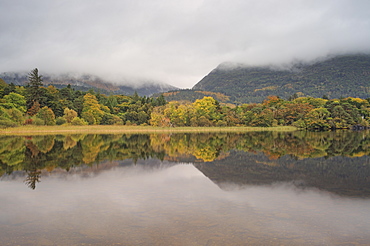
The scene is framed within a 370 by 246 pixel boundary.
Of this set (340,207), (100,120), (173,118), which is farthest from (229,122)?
(340,207)

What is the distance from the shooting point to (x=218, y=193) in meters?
10.3

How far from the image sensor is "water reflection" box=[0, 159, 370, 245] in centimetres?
639

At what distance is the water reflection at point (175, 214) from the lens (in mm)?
6387

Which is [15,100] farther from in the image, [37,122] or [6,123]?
[6,123]

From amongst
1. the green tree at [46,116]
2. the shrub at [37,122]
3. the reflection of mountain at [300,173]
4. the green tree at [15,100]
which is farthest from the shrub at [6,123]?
the reflection of mountain at [300,173]

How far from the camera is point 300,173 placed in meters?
14.4

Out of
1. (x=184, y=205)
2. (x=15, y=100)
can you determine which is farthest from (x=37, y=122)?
(x=184, y=205)

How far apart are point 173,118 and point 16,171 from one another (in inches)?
2537

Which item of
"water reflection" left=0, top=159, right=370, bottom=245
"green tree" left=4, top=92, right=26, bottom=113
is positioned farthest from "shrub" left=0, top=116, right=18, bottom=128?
"water reflection" left=0, top=159, right=370, bottom=245

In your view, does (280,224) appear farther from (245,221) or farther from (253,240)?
(253,240)

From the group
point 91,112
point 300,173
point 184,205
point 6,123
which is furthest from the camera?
point 91,112

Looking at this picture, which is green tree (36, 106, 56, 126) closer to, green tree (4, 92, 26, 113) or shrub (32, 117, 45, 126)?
shrub (32, 117, 45, 126)

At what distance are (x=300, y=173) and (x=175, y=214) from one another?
9.08 metres

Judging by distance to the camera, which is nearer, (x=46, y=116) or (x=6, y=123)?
(x=6, y=123)
